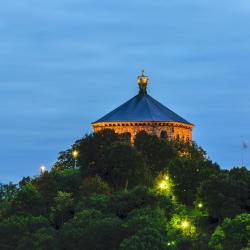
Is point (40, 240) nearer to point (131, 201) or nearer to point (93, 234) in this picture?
point (93, 234)

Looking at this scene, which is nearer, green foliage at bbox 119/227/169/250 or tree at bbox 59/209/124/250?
green foliage at bbox 119/227/169/250

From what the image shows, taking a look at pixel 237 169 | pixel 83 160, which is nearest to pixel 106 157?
pixel 83 160

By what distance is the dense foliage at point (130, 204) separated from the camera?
14771 cm

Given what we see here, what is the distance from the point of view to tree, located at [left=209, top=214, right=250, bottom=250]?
143 metres

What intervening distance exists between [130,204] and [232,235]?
18.4 metres

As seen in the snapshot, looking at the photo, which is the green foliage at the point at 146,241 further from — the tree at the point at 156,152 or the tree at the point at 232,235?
the tree at the point at 156,152

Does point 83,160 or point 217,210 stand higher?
point 83,160

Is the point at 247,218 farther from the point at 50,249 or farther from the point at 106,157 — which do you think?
the point at 106,157

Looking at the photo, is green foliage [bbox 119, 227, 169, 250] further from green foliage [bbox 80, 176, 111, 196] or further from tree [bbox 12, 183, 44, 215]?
tree [bbox 12, 183, 44, 215]

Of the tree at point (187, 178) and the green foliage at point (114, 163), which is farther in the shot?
the green foliage at point (114, 163)

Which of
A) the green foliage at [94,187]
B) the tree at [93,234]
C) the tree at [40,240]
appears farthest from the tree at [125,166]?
the tree at [93,234]

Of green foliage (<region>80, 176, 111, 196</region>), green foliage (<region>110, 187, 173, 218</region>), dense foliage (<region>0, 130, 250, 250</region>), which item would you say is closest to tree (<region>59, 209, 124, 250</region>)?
dense foliage (<region>0, 130, 250, 250</region>)

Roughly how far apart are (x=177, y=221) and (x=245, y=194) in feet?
26.0

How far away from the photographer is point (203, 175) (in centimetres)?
17175
